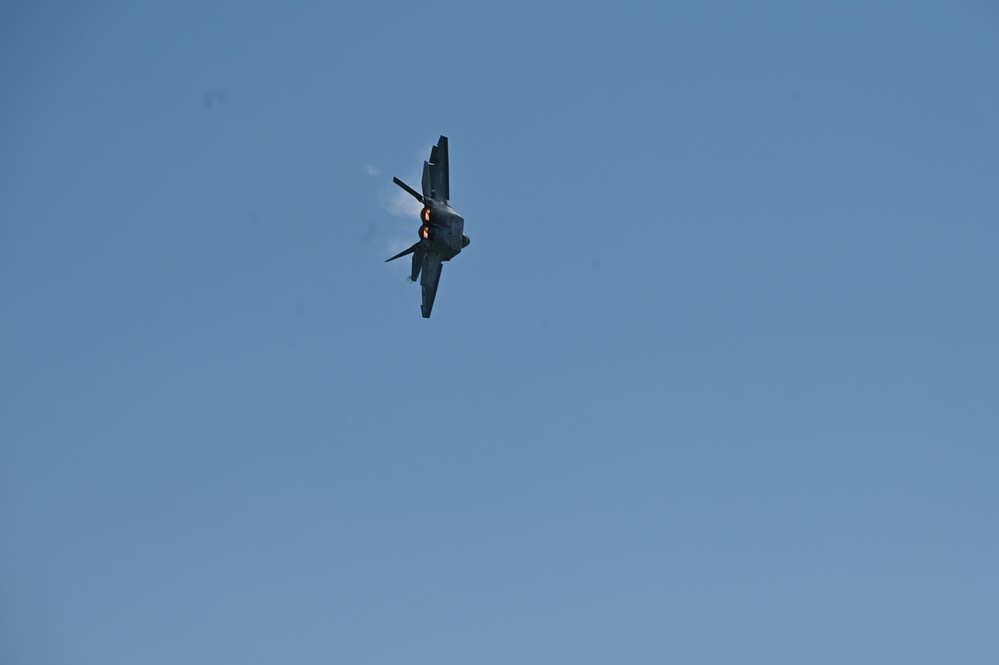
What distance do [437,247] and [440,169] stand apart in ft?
21.8

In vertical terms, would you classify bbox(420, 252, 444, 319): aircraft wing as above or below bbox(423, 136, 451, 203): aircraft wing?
below

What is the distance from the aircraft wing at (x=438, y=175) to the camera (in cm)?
12506

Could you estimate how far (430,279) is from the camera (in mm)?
125750

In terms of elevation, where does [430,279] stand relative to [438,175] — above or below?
below

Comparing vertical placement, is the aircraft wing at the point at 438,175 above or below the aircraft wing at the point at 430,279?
above

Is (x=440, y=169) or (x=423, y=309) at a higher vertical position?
(x=440, y=169)

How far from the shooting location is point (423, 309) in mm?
126188

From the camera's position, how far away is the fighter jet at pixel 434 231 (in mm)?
123562

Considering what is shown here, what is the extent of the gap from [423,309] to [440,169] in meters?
11.2

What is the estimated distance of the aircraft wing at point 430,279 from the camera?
412 feet

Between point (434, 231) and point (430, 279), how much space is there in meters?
4.36

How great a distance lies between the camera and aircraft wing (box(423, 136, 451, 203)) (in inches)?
4924

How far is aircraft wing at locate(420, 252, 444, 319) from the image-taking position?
125 metres

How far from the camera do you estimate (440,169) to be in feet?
415
